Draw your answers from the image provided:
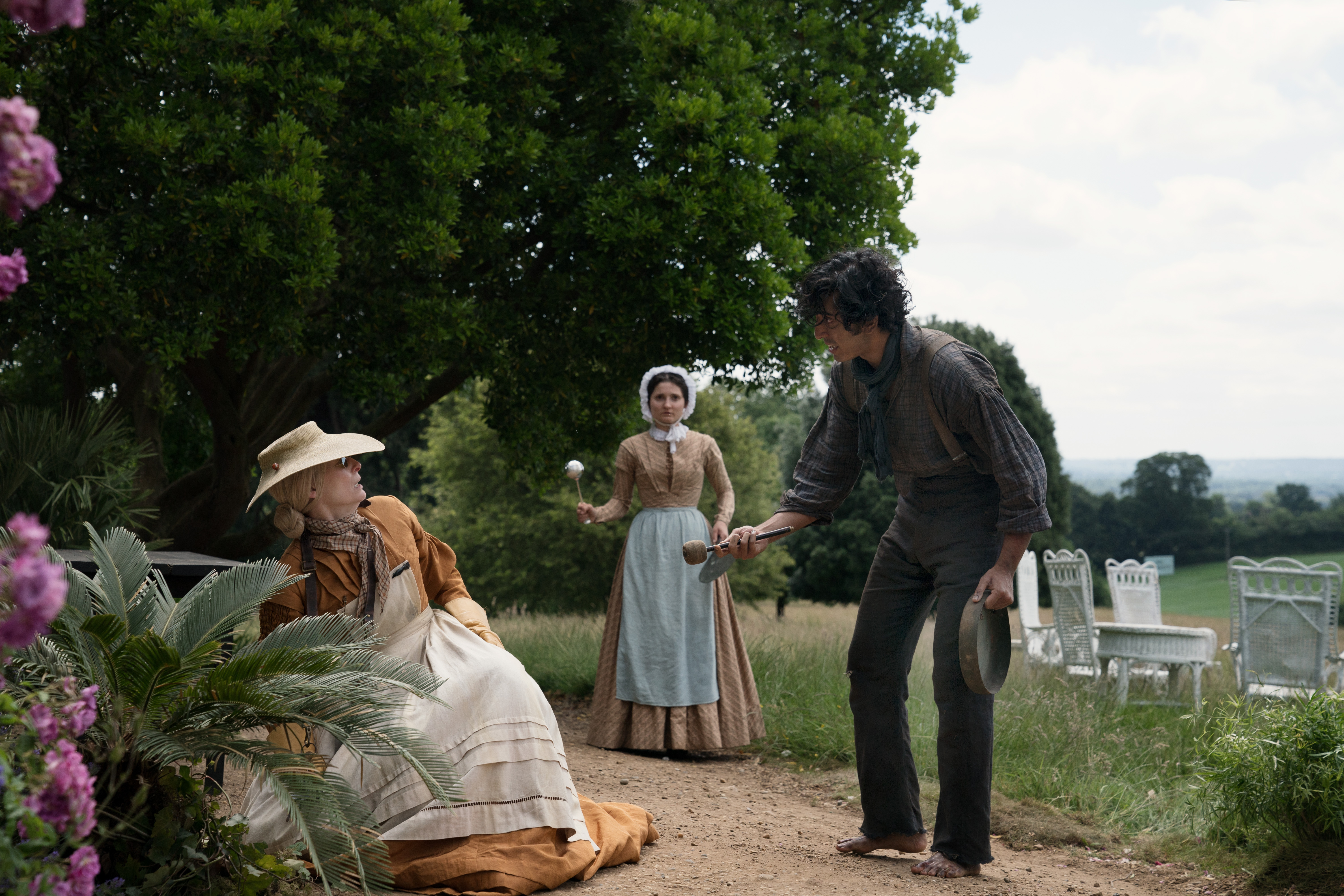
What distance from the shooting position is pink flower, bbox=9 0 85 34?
1153 millimetres

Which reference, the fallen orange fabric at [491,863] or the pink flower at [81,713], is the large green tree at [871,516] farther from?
the pink flower at [81,713]

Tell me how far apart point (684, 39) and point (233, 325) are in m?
3.24

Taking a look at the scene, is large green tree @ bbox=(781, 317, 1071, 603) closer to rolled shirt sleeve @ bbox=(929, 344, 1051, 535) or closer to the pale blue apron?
the pale blue apron

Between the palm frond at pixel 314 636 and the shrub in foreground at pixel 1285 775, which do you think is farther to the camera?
the shrub in foreground at pixel 1285 775

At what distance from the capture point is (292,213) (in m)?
5.87

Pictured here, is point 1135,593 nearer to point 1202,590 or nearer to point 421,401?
point 421,401

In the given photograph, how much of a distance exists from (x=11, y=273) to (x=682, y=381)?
4917 millimetres

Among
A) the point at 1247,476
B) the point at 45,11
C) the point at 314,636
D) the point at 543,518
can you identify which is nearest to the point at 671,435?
the point at 314,636

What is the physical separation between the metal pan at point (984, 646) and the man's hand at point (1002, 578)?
17 mm

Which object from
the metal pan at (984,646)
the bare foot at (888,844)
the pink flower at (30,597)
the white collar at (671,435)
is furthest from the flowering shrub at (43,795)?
the white collar at (671,435)

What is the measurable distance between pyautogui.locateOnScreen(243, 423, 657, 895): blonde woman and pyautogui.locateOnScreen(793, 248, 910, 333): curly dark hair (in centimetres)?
150

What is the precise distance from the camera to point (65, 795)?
171 cm

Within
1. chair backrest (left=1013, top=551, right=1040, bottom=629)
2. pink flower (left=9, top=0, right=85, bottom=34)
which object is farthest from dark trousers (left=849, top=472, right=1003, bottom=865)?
chair backrest (left=1013, top=551, right=1040, bottom=629)

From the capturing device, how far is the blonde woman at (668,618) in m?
6.18
